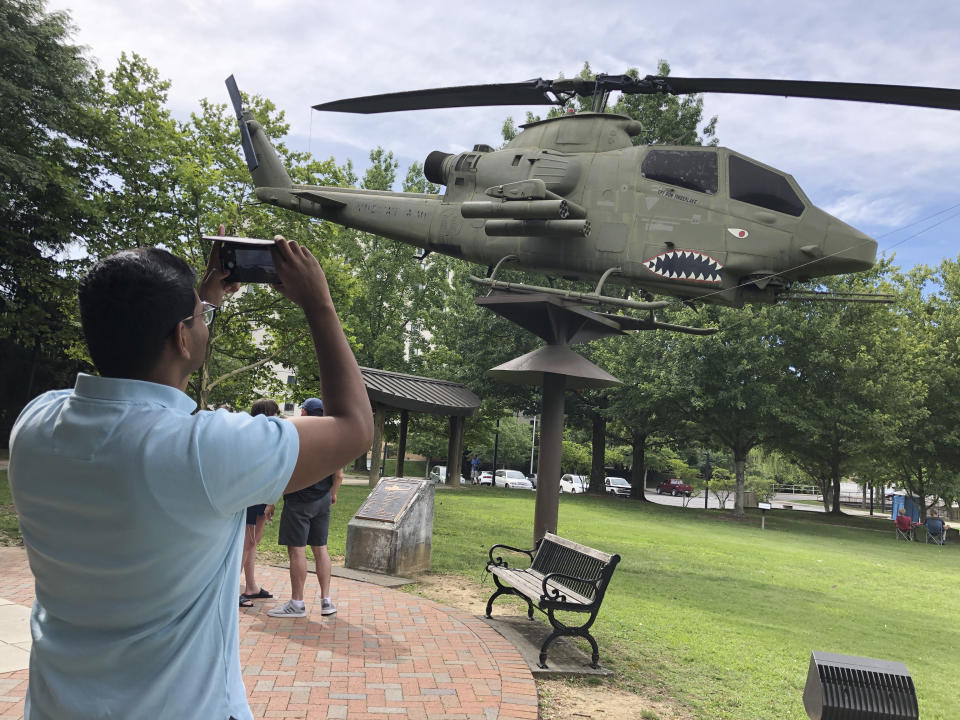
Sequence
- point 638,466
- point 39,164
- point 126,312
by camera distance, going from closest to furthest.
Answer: point 126,312 → point 39,164 → point 638,466

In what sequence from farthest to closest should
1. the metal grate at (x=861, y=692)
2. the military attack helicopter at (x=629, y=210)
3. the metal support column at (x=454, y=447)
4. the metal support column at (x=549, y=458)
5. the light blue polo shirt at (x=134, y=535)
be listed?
the metal support column at (x=454, y=447) → the metal support column at (x=549, y=458) → the military attack helicopter at (x=629, y=210) → the metal grate at (x=861, y=692) → the light blue polo shirt at (x=134, y=535)

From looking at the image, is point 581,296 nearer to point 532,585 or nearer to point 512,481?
point 532,585

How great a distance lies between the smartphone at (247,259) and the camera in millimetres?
1653

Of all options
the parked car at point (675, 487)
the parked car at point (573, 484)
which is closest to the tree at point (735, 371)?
the parked car at point (573, 484)

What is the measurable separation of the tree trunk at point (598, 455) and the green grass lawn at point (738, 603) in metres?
12.0

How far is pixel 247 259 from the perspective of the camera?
5.62ft

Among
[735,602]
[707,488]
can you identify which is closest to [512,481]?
[707,488]

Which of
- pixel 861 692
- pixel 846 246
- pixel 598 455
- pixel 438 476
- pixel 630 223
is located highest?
pixel 630 223

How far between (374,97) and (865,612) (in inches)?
400

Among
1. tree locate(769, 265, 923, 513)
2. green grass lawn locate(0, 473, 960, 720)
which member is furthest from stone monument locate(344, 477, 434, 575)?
tree locate(769, 265, 923, 513)

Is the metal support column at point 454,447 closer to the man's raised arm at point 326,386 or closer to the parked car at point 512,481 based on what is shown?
the parked car at point 512,481

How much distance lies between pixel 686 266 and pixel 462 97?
12.4 feet

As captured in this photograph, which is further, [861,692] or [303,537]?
[303,537]

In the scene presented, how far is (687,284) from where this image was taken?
9734 mm
